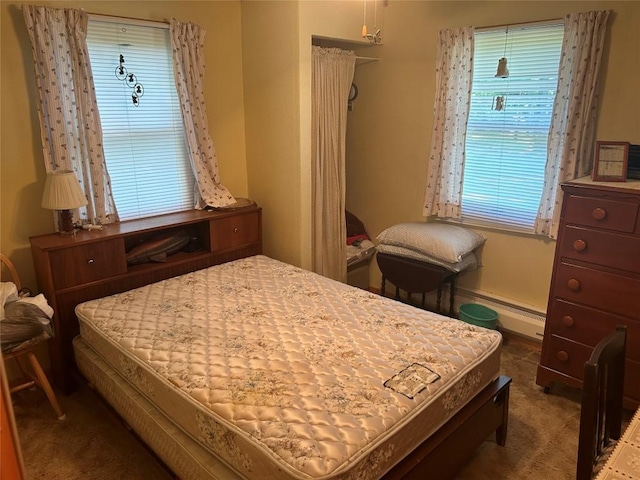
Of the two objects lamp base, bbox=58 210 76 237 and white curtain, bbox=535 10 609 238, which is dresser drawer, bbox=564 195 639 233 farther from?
lamp base, bbox=58 210 76 237

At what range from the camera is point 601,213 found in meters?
2.34

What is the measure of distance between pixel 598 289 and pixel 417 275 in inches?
47.2

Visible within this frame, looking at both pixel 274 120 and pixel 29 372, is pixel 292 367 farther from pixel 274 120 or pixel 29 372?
pixel 274 120

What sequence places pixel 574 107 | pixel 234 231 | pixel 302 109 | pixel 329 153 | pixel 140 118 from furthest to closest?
1. pixel 329 153
2. pixel 234 231
3. pixel 302 109
4. pixel 140 118
5. pixel 574 107

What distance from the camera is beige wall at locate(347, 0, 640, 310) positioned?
8.86 feet

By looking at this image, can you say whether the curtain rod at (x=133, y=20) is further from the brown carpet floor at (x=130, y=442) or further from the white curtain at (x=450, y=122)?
the brown carpet floor at (x=130, y=442)

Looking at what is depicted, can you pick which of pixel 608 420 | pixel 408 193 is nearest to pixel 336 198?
pixel 408 193

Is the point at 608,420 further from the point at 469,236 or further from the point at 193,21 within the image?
the point at 193,21

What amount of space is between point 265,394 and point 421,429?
1.96 feet

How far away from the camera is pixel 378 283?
4.20 metres

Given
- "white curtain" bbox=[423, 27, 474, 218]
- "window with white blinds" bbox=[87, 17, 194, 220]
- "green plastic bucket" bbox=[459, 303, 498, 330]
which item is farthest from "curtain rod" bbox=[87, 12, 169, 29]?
"green plastic bucket" bbox=[459, 303, 498, 330]

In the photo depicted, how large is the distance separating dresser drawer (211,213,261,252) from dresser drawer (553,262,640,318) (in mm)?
2022

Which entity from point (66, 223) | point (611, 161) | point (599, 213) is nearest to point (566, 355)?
point (599, 213)

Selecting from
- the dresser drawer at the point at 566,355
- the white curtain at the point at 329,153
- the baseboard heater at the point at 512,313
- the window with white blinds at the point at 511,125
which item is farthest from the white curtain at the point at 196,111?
the dresser drawer at the point at 566,355
